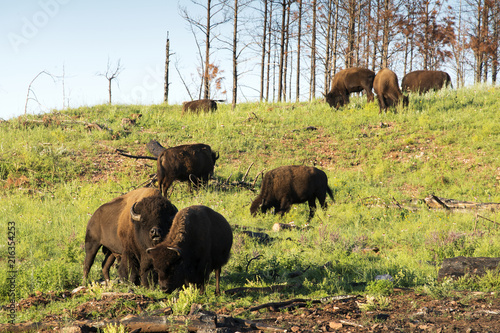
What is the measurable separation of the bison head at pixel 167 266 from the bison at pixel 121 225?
547 mm

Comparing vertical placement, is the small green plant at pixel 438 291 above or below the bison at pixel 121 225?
below

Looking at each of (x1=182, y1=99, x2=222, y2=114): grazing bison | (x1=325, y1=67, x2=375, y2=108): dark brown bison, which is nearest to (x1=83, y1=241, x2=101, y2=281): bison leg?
(x1=182, y1=99, x2=222, y2=114): grazing bison

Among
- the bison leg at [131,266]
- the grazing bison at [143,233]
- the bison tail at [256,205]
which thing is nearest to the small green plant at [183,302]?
the grazing bison at [143,233]

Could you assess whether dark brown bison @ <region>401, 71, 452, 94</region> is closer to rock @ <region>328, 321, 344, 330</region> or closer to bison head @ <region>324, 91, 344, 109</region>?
bison head @ <region>324, 91, 344, 109</region>

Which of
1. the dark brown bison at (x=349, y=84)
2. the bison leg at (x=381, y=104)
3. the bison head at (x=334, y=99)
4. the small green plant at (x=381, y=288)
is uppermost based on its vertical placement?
the dark brown bison at (x=349, y=84)

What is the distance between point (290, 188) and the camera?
11.6 m

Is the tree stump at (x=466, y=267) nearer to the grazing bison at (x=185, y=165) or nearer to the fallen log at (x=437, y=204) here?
the fallen log at (x=437, y=204)

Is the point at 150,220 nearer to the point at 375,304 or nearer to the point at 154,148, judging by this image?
the point at 375,304

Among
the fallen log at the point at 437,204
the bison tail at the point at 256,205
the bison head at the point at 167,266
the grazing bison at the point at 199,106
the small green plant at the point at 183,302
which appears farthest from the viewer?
the grazing bison at the point at 199,106

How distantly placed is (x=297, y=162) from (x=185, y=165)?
5.06m

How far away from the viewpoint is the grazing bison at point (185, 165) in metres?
13.2

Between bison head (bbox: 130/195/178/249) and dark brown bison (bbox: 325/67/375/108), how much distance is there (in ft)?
55.8

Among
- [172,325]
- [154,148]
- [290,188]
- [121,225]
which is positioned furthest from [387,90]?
[172,325]

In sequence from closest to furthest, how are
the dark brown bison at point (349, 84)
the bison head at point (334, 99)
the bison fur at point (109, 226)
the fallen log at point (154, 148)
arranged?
the bison fur at point (109, 226) → the fallen log at point (154, 148) → the dark brown bison at point (349, 84) → the bison head at point (334, 99)
